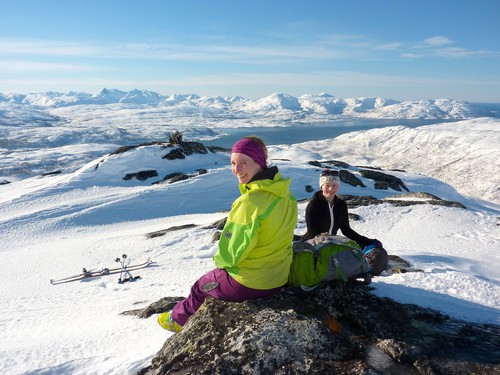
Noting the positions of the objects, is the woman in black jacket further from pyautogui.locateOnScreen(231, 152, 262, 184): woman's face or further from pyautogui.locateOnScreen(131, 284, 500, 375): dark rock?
pyautogui.locateOnScreen(231, 152, 262, 184): woman's face

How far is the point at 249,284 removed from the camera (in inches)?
158

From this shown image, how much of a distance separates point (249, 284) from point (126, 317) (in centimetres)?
279

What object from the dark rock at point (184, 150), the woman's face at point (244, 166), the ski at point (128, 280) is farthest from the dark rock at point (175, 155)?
the woman's face at point (244, 166)

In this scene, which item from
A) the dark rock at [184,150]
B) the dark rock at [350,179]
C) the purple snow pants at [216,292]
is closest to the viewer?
the purple snow pants at [216,292]

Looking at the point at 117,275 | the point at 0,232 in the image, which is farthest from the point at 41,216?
the point at 117,275

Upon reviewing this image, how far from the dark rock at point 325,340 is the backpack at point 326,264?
9.1 inches

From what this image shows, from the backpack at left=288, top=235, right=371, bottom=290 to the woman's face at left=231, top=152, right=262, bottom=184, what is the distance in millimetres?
1283

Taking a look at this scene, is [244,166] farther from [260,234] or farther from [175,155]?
[175,155]

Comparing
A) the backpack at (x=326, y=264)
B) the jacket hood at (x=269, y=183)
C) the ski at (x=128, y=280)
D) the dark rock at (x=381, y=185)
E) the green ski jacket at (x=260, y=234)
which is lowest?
the dark rock at (x=381, y=185)

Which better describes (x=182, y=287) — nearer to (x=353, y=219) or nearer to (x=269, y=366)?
(x=269, y=366)

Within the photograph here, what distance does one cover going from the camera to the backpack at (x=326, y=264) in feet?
14.3

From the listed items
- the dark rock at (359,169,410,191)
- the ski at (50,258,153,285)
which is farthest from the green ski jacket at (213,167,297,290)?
the dark rock at (359,169,410,191)

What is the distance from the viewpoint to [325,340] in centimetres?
334

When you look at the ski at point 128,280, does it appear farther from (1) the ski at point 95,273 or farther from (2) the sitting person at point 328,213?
(2) the sitting person at point 328,213
